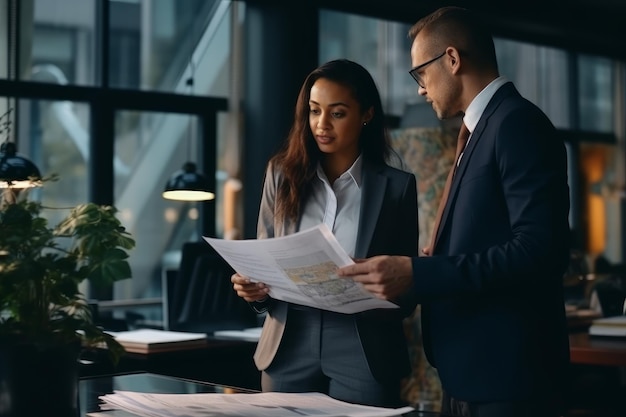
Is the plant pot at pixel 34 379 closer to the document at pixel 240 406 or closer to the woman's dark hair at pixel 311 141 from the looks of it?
the document at pixel 240 406

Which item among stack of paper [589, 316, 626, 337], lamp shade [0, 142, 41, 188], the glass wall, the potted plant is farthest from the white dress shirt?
the glass wall

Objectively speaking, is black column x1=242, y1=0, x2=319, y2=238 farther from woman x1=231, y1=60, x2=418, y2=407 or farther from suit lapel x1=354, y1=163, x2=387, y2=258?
suit lapel x1=354, y1=163, x2=387, y2=258

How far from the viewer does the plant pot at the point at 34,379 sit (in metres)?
1.52

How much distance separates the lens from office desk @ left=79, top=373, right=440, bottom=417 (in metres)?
1.99

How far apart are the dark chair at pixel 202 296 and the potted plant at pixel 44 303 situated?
2645 millimetres

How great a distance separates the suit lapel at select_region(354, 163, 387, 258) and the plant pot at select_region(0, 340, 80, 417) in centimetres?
100

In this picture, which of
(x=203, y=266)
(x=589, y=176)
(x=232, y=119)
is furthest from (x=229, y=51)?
(x=589, y=176)

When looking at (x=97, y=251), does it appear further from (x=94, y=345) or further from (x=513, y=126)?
(x=513, y=126)

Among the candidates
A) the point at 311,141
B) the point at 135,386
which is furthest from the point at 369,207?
the point at 135,386

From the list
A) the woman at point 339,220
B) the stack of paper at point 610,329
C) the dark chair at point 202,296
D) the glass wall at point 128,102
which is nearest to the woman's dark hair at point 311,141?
the woman at point 339,220

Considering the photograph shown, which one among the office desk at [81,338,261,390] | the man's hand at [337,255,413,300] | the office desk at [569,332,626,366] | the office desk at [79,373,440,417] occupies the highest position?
the man's hand at [337,255,413,300]

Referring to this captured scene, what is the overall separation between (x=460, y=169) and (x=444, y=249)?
0.56ft

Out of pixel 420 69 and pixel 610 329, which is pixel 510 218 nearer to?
pixel 420 69

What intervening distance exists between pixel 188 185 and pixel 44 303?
357cm
